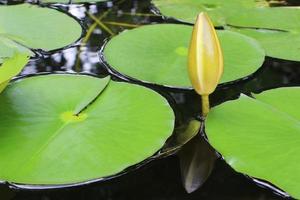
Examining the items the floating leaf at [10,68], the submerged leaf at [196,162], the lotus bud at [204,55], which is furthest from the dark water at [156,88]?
the floating leaf at [10,68]

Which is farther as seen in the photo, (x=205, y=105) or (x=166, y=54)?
(x=166, y=54)

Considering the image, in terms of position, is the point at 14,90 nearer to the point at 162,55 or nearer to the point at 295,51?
the point at 162,55

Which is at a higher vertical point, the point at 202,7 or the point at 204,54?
the point at 204,54

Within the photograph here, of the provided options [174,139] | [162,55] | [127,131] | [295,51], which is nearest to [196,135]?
[174,139]

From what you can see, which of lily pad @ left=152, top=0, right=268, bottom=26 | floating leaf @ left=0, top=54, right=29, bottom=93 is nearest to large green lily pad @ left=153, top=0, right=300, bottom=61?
lily pad @ left=152, top=0, right=268, bottom=26

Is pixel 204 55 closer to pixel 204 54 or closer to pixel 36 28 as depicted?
pixel 204 54

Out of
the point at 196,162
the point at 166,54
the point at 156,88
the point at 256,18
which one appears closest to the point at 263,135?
the point at 196,162

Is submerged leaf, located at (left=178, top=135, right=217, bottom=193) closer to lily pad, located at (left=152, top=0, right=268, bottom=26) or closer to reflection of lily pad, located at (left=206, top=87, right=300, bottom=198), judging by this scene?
reflection of lily pad, located at (left=206, top=87, right=300, bottom=198)
